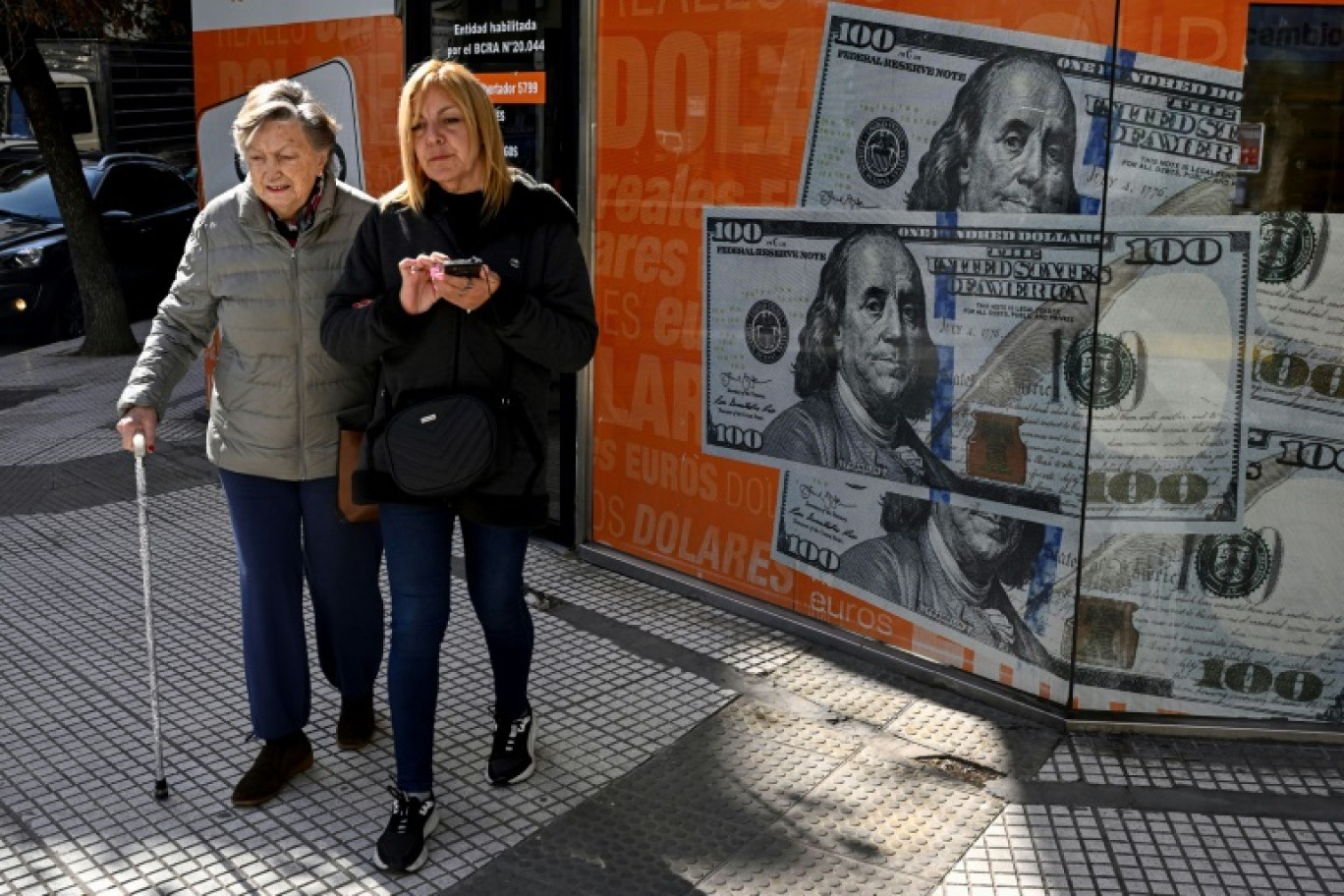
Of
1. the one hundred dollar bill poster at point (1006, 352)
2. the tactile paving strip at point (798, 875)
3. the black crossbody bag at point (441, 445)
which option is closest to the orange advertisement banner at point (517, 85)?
the one hundred dollar bill poster at point (1006, 352)

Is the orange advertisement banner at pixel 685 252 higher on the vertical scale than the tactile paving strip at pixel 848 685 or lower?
higher

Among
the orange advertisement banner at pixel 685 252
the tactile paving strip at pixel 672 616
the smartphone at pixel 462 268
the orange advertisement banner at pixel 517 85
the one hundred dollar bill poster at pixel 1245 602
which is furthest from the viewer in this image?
the orange advertisement banner at pixel 517 85

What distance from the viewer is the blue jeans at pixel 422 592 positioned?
360 cm

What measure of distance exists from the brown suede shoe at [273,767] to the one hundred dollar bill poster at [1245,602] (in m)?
2.21

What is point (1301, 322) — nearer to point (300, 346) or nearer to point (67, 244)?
point (300, 346)

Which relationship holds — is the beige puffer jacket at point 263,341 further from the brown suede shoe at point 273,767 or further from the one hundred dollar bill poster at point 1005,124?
the one hundred dollar bill poster at point 1005,124

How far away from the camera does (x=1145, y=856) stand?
3.64 m

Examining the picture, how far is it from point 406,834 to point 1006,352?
2.17 meters

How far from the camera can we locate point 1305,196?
156 inches

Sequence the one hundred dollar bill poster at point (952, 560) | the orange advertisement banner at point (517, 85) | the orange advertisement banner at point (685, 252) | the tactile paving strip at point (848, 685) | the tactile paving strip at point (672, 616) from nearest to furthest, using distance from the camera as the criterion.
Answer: the one hundred dollar bill poster at point (952, 560)
the tactile paving strip at point (848, 685)
the orange advertisement banner at point (685, 252)
the tactile paving strip at point (672, 616)
the orange advertisement banner at point (517, 85)

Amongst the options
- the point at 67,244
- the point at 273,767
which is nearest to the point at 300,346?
the point at 273,767

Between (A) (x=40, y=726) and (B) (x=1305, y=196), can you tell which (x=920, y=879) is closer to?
(B) (x=1305, y=196)

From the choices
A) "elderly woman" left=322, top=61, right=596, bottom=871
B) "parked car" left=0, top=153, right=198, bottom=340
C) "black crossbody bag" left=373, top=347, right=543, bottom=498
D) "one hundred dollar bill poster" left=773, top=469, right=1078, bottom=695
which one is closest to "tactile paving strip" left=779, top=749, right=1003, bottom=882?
"one hundred dollar bill poster" left=773, top=469, right=1078, bottom=695

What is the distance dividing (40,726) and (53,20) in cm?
812
